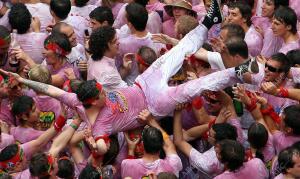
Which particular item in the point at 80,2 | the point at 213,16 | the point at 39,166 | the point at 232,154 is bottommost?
the point at 80,2

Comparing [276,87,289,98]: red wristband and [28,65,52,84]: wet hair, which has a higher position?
[276,87,289,98]: red wristband

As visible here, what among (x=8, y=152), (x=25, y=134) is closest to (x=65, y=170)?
(x=8, y=152)

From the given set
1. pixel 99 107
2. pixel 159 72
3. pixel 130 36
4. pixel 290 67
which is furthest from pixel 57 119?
pixel 290 67

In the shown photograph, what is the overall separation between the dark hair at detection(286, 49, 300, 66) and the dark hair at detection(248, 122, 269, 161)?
38.1 inches

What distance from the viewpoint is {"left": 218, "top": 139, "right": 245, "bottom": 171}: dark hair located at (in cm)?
598

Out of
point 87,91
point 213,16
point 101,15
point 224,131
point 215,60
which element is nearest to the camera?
point 224,131

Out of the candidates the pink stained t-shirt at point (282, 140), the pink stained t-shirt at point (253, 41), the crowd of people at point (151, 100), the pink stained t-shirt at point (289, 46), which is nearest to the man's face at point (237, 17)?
the crowd of people at point (151, 100)

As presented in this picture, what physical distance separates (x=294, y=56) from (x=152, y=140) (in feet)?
5.81

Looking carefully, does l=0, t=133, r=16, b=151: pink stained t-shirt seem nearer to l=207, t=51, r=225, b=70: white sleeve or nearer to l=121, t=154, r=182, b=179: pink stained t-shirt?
l=121, t=154, r=182, b=179: pink stained t-shirt

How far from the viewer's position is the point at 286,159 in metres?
5.92

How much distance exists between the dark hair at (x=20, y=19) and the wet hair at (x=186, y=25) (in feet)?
5.30

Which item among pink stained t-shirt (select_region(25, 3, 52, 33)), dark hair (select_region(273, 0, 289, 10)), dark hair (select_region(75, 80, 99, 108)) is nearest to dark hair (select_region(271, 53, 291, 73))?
dark hair (select_region(273, 0, 289, 10))

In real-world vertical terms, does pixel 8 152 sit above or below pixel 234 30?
below

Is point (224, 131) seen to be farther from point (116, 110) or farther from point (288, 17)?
point (288, 17)
